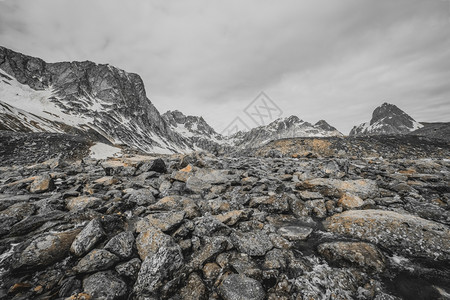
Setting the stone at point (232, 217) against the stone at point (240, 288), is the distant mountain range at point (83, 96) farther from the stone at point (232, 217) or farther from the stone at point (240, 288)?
the stone at point (240, 288)

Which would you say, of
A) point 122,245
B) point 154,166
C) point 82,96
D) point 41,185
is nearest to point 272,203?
point 122,245

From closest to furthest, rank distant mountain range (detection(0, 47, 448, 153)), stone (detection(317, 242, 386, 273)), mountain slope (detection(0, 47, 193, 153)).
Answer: stone (detection(317, 242, 386, 273)), distant mountain range (detection(0, 47, 448, 153)), mountain slope (detection(0, 47, 193, 153))

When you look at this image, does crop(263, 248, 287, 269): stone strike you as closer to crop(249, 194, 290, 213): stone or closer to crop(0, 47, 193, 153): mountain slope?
crop(249, 194, 290, 213): stone

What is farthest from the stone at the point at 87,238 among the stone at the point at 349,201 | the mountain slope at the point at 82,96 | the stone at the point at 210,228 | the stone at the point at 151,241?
the mountain slope at the point at 82,96

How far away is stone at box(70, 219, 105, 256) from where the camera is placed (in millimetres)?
4305

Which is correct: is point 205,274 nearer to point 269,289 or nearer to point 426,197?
point 269,289

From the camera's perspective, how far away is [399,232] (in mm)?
5055

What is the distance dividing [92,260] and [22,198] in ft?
18.8

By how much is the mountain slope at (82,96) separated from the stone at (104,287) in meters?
126

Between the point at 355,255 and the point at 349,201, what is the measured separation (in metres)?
3.45

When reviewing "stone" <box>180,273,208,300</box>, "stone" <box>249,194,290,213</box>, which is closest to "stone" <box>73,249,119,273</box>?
"stone" <box>180,273,208,300</box>

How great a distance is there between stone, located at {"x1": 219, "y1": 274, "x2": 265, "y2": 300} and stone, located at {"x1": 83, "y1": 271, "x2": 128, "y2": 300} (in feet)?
6.82

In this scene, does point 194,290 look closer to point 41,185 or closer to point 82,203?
point 82,203

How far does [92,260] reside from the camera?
13.2 feet
